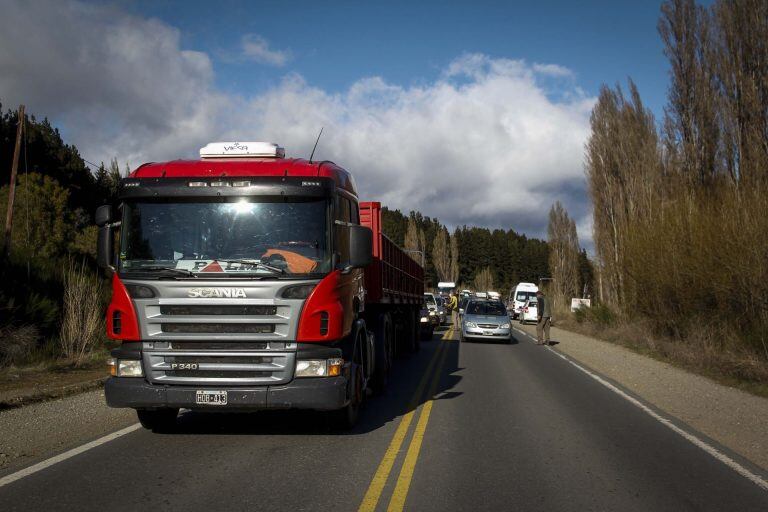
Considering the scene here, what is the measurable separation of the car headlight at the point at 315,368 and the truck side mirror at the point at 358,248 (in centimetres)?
114

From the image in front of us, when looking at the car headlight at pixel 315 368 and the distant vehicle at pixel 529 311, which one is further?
the distant vehicle at pixel 529 311

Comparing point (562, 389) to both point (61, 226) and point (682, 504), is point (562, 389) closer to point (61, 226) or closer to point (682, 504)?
point (682, 504)

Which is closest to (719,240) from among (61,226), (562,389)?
(562,389)

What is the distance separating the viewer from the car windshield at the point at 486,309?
82.8 ft

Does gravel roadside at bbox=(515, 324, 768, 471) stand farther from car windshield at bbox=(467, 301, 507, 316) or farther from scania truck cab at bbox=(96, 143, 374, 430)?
car windshield at bbox=(467, 301, 507, 316)

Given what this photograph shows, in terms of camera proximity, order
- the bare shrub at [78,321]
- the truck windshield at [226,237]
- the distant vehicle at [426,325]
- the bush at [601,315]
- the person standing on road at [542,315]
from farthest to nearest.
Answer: the bush at [601,315]
the distant vehicle at [426,325]
the person standing on road at [542,315]
the bare shrub at [78,321]
the truck windshield at [226,237]

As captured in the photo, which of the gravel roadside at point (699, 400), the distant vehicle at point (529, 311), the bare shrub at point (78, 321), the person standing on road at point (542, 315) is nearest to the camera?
the gravel roadside at point (699, 400)

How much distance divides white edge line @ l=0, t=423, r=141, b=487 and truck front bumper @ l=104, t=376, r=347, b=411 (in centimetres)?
63

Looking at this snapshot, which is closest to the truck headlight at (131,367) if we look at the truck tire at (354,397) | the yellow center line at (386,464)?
the truck tire at (354,397)

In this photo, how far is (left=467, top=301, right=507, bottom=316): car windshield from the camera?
82.8ft

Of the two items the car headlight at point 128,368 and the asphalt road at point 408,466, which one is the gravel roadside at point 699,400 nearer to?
the asphalt road at point 408,466

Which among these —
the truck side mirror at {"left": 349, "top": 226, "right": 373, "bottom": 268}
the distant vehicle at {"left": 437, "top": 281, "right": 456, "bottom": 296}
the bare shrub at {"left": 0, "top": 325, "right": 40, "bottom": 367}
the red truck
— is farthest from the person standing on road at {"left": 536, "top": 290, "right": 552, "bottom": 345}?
the distant vehicle at {"left": 437, "top": 281, "right": 456, "bottom": 296}

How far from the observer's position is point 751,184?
17.4 meters

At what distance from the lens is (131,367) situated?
24.0 feet
